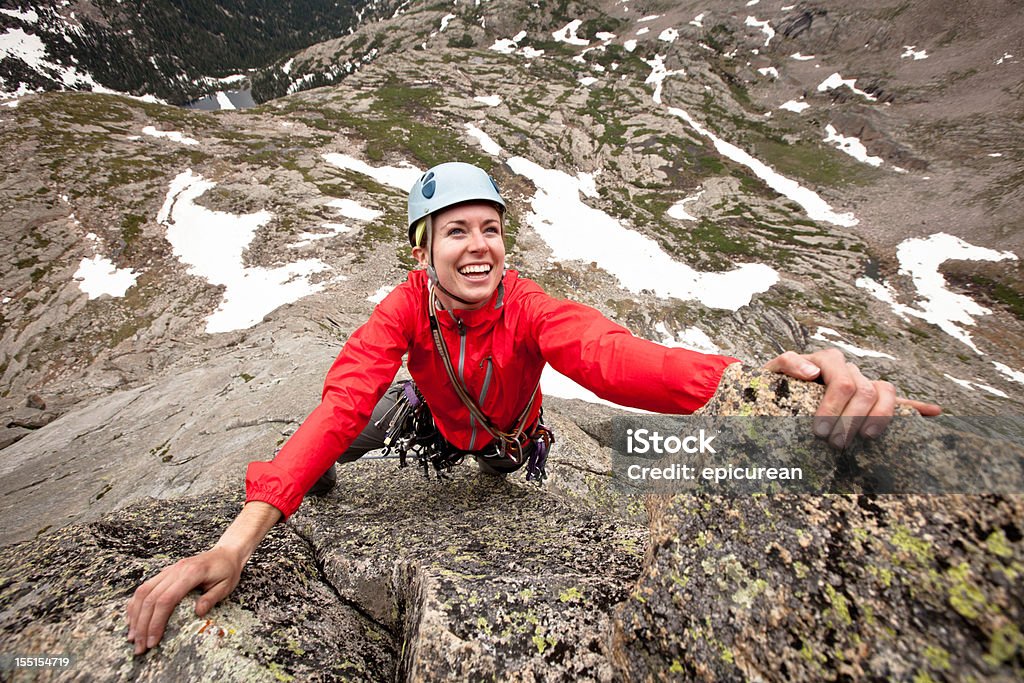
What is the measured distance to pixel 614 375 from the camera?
3164 mm

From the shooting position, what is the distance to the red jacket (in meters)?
3.04

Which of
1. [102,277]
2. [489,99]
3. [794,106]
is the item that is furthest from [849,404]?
[794,106]

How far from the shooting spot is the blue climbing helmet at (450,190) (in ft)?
13.2

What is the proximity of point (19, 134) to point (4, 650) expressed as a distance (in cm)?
6414

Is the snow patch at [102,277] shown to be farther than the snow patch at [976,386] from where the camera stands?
No

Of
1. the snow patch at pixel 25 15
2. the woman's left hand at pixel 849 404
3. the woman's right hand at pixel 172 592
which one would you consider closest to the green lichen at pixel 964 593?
the woman's left hand at pixel 849 404

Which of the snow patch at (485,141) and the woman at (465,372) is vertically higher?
the woman at (465,372)

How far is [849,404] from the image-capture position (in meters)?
2.42

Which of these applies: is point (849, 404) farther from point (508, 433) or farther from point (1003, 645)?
point (508, 433)

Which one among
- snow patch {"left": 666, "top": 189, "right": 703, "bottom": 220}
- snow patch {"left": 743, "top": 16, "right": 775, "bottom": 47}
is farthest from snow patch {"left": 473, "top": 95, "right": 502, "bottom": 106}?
snow patch {"left": 743, "top": 16, "right": 775, "bottom": 47}

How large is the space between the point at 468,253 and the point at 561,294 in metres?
36.2

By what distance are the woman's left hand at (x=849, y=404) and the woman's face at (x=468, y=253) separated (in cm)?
247

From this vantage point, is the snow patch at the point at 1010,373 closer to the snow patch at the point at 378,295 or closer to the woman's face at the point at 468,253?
the snow patch at the point at 378,295

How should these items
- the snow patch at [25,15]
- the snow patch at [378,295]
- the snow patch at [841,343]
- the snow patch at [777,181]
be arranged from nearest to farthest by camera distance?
the snow patch at [378,295] → the snow patch at [841,343] → the snow patch at [777,181] → the snow patch at [25,15]
